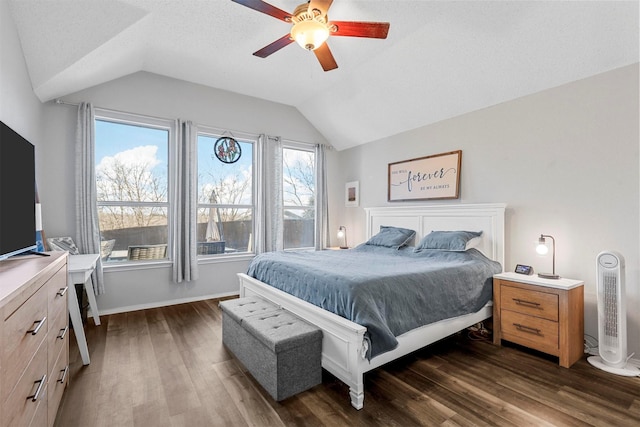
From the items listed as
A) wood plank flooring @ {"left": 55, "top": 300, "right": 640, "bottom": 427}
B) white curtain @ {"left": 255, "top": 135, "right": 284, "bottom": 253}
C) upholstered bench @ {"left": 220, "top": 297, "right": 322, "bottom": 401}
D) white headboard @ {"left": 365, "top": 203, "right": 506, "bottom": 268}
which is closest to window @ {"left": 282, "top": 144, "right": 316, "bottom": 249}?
white curtain @ {"left": 255, "top": 135, "right": 284, "bottom": 253}

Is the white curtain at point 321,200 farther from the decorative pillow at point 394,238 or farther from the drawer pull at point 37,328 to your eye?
the drawer pull at point 37,328

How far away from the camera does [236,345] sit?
8.04 feet

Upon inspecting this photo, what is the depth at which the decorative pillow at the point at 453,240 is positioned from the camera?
10.6 ft

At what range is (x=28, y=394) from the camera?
3.86 feet

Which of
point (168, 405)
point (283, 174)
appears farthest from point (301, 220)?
point (168, 405)

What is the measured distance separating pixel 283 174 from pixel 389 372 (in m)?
3.50

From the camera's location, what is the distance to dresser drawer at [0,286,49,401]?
0.96 metres

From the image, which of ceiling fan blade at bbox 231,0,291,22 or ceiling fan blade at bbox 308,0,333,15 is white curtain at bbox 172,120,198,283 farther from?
ceiling fan blade at bbox 308,0,333,15

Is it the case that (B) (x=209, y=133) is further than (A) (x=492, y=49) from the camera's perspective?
Yes

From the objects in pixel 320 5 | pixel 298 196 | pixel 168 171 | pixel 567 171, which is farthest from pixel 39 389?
pixel 298 196

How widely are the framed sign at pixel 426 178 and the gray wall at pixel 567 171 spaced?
4.4 inches

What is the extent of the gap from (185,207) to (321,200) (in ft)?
7.12

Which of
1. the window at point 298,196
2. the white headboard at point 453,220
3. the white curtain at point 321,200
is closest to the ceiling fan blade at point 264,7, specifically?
the white headboard at point 453,220

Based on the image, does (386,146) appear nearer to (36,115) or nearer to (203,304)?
(203,304)
